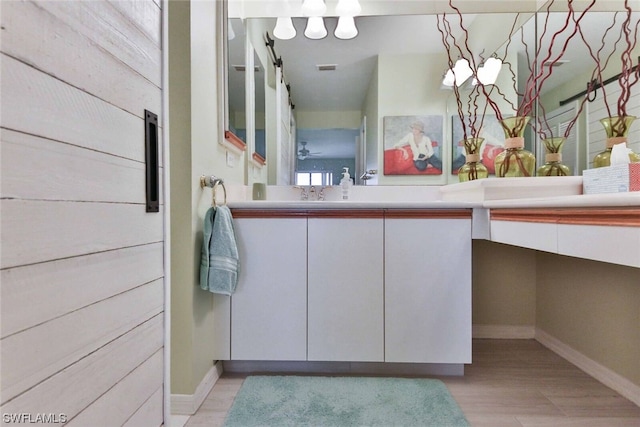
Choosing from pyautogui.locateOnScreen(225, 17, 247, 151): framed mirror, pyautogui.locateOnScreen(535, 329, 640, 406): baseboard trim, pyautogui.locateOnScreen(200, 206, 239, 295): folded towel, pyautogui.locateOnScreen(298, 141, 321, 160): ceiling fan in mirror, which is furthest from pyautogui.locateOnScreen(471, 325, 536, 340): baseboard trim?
pyautogui.locateOnScreen(225, 17, 247, 151): framed mirror

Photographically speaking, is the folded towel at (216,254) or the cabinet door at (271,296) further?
the cabinet door at (271,296)

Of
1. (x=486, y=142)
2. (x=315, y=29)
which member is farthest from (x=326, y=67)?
(x=486, y=142)

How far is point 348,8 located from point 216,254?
173 cm

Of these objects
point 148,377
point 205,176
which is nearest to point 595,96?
point 205,176

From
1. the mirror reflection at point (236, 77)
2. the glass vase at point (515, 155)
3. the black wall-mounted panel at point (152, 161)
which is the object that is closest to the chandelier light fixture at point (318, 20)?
the mirror reflection at point (236, 77)

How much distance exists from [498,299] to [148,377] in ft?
6.86

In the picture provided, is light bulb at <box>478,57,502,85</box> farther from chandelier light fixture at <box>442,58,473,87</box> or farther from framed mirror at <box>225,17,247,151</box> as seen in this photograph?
framed mirror at <box>225,17,247,151</box>

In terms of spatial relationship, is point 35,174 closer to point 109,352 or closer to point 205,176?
point 109,352

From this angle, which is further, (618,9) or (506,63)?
(506,63)

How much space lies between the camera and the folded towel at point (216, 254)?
146 cm

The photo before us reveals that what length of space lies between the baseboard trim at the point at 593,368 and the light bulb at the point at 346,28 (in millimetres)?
2237

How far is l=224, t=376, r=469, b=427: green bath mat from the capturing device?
1.34 metres

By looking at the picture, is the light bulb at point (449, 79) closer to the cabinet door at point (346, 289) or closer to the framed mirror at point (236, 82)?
the cabinet door at point (346, 289)

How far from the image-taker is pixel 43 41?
62cm
